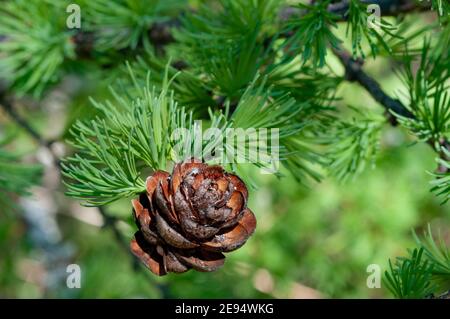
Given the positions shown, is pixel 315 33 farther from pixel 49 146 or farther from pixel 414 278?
pixel 49 146

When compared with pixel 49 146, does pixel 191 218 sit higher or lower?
lower

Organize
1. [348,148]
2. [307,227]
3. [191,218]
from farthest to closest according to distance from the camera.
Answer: [307,227], [348,148], [191,218]

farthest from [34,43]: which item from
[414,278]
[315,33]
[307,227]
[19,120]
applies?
[307,227]

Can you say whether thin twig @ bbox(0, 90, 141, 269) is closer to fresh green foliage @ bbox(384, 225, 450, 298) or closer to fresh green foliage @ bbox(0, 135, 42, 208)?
fresh green foliage @ bbox(0, 135, 42, 208)

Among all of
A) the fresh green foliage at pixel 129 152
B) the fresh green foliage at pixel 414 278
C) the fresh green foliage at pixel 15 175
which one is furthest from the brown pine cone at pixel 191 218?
the fresh green foliage at pixel 15 175

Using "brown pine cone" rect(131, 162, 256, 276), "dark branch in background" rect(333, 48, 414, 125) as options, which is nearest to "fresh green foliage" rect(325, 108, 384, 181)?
"dark branch in background" rect(333, 48, 414, 125)

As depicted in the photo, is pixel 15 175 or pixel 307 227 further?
pixel 307 227

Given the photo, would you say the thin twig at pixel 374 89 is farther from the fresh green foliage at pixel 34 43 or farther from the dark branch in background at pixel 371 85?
the fresh green foliage at pixel 34 43
